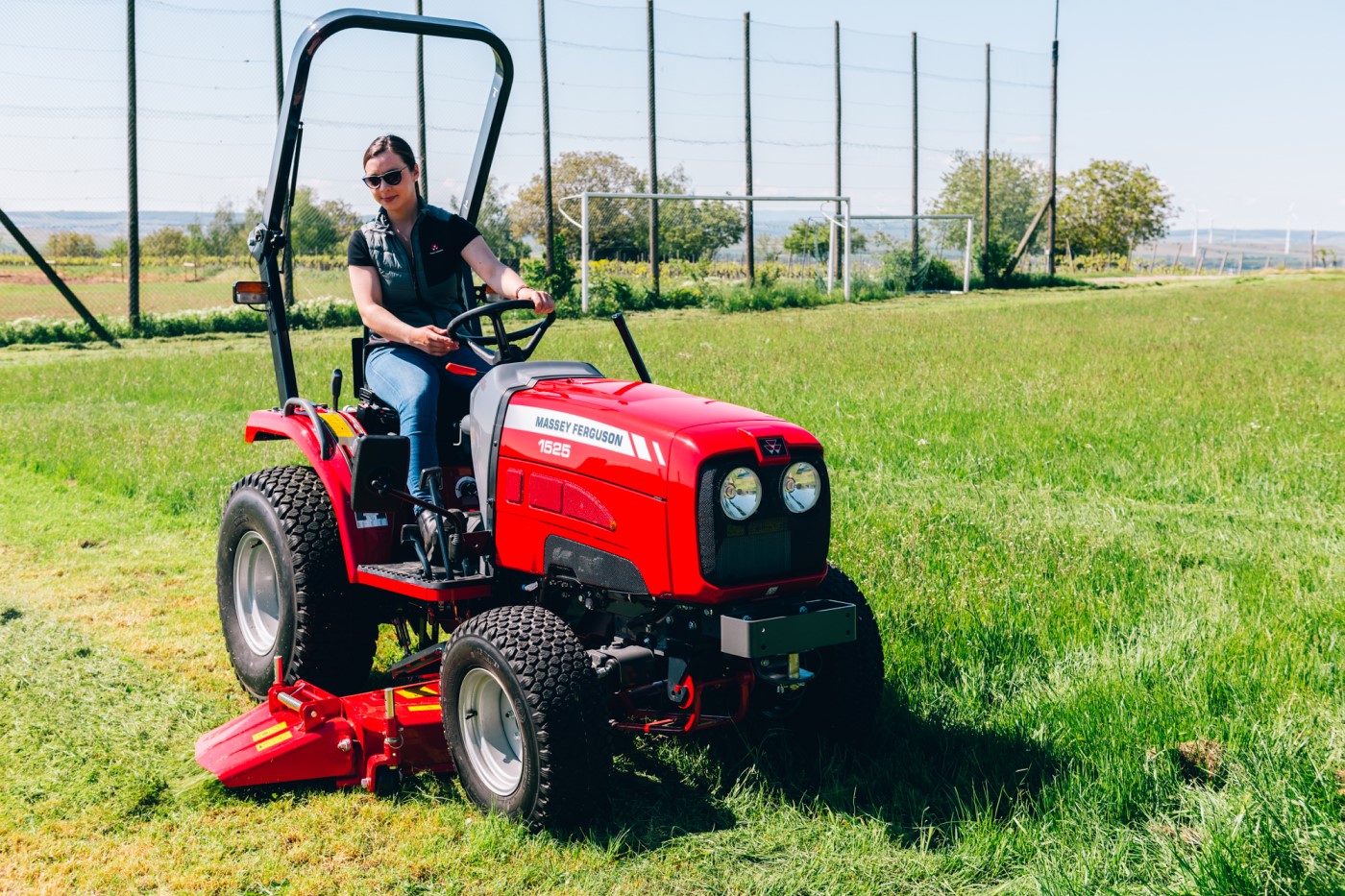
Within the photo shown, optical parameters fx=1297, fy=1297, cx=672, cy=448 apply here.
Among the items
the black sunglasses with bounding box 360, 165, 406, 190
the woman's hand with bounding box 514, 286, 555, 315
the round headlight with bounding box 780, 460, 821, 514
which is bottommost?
the round headlight with bounding box 780, 460, 821, 514

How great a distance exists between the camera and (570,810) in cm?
351

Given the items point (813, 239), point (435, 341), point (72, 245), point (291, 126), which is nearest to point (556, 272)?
point (813, 239)

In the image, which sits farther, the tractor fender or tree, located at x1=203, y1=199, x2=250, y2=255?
tree, located at x1=203, y1=199, x2=250, y2=255

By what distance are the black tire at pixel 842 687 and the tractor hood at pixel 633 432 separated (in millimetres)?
636

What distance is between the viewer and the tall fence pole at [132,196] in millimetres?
20234

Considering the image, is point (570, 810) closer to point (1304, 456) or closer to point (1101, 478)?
point (1101, 478)

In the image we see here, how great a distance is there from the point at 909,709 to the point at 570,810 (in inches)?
55.4

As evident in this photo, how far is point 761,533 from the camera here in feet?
11.5

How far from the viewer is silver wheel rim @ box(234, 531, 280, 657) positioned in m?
4.92

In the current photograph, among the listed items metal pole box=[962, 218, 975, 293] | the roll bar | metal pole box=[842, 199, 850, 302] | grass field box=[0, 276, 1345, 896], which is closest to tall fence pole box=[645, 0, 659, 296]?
metal pole box=[842, 199, 850, 302]

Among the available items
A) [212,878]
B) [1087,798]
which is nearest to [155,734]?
[212,878]

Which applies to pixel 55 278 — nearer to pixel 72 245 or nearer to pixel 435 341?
pixel 72 245

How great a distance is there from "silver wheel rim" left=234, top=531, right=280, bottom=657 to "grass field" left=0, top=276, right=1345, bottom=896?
28cm

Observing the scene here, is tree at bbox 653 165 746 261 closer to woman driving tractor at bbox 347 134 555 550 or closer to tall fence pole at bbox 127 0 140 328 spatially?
tall fence pole at bbox 127 0 140 328
